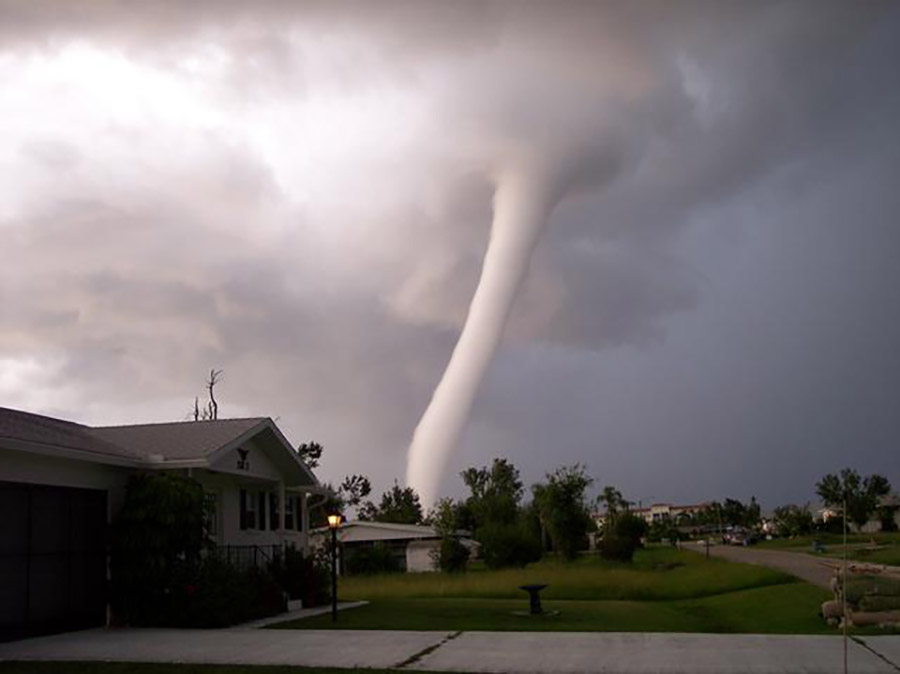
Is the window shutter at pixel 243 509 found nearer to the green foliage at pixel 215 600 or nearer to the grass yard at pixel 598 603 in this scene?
the grass yard at pixel 598 603

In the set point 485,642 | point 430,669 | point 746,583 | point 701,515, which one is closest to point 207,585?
point 485,642

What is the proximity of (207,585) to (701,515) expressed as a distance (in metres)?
158

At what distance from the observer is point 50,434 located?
64.7 ft

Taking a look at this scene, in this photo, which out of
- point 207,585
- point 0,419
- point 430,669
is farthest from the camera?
point 207,585

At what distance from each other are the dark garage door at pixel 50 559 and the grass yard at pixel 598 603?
383cm

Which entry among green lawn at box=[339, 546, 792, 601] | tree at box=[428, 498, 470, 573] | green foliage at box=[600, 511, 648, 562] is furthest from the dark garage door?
green foliage at box=[600, 511, 648, 562]

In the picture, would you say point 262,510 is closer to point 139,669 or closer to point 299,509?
point 299,509

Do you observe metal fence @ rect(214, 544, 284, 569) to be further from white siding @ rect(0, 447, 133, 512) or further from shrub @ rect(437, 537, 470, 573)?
shrub @ rect(437, 537, 470, 573)

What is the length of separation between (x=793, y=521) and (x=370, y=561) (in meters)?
73.9

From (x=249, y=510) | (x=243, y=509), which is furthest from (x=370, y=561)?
(x=243, y=509)

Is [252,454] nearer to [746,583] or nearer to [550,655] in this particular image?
[550,655]

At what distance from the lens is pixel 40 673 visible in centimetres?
1362

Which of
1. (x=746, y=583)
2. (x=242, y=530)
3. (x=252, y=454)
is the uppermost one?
(x=252, y=454)

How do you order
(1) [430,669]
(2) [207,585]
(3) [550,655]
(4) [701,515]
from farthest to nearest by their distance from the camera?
(4) [701,515] < (2) [207,585] < (3) [550,655] < (1) [430,669]
